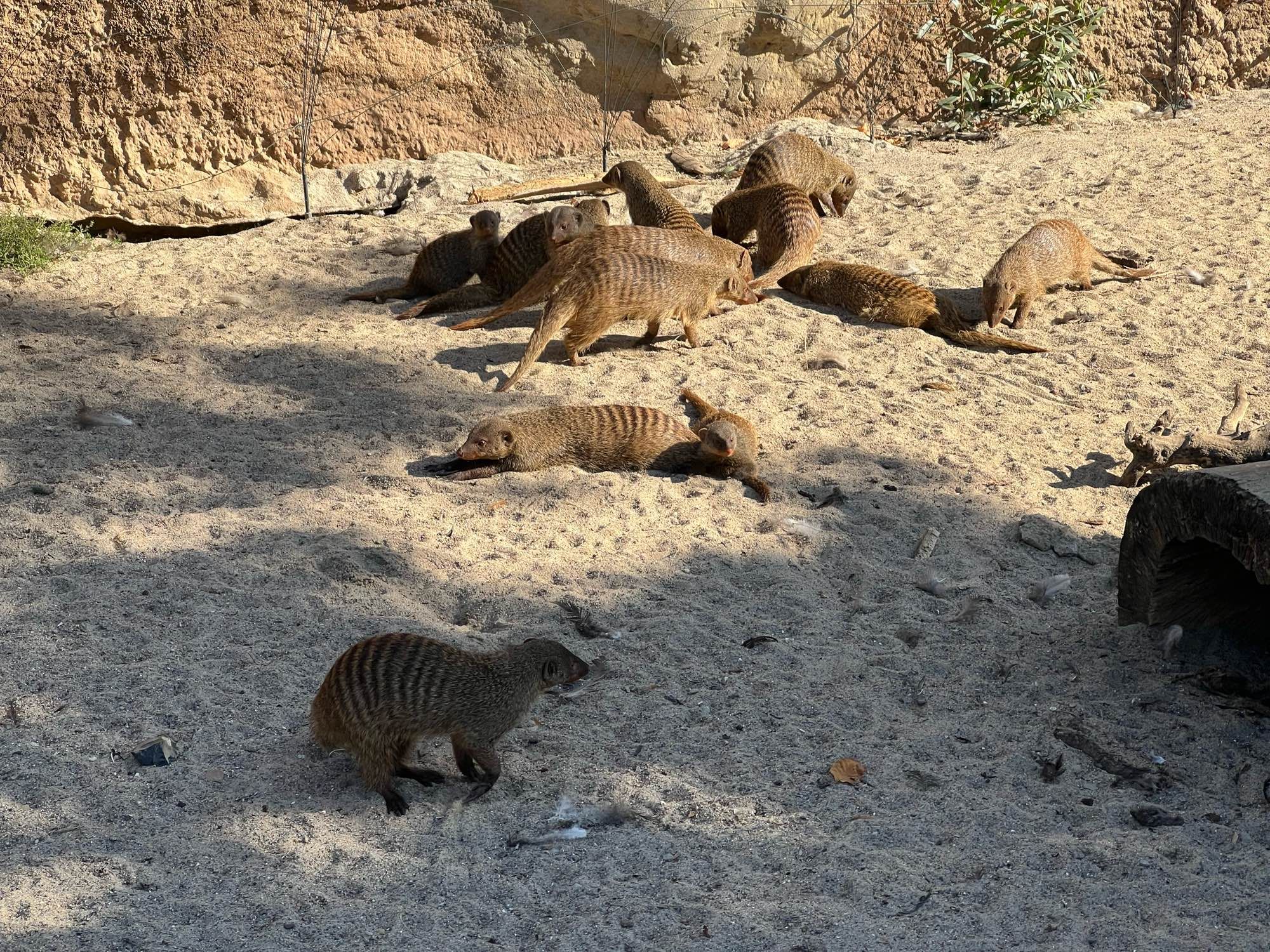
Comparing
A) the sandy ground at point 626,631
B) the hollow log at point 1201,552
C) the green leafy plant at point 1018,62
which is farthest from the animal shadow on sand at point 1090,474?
the green leafy plant at point 1018,62

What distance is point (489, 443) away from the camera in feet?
13.5

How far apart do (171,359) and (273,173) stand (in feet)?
7.35

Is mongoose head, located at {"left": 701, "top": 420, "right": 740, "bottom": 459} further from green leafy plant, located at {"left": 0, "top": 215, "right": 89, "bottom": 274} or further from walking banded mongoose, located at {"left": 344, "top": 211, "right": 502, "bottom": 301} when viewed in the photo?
green leafy plant, located at {"left": 0, "top": 215, "right": 89, "bottom": 274}

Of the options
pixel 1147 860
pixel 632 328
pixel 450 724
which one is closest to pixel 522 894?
pixel 450 724

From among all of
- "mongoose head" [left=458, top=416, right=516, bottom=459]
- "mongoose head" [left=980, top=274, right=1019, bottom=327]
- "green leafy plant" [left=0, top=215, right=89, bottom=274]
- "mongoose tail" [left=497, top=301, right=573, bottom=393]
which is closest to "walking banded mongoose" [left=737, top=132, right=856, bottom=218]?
"mongoose head" [left=980, top=274, right=1019, bottom=327]

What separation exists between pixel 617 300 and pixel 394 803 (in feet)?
9.08

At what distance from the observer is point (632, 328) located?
576 cm

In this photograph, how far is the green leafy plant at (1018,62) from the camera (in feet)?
24.8

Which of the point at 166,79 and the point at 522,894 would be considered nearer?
the point at 522,894

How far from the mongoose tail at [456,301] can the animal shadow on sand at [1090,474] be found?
263 cm

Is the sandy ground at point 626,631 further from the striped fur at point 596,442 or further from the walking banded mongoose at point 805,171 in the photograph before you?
the walking banded mongoose at point 805,171

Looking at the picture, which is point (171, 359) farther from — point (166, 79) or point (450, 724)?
point (450, 724)

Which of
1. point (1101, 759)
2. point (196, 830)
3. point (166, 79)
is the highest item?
point (166, 79)

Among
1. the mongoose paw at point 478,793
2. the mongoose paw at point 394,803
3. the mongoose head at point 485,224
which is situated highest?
the mongoose head at point 485,224
